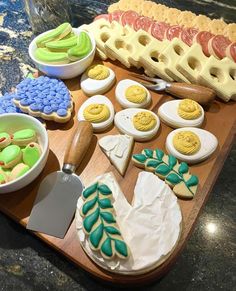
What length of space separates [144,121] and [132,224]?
246mm

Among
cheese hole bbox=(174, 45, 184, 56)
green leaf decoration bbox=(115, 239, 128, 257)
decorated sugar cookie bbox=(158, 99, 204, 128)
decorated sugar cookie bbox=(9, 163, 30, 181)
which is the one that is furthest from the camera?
cheese hole bbox=(174, 45, 184, 56)

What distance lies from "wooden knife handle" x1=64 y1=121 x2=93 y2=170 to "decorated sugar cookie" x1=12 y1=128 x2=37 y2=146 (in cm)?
8

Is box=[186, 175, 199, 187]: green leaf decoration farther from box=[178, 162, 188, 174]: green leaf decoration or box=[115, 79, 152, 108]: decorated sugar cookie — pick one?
box=[115, 79, 152, 108]: decorated sugar cookie

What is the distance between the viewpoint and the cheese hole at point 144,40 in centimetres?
91

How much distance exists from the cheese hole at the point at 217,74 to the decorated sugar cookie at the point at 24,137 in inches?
18.0

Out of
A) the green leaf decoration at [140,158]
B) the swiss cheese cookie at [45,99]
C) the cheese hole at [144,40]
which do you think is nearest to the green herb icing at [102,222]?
the green leaf decoration at [140,158]

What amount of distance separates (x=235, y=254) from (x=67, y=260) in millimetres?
313

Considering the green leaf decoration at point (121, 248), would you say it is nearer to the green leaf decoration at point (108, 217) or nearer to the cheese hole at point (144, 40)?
the green leaf decoration at point (108, 217)

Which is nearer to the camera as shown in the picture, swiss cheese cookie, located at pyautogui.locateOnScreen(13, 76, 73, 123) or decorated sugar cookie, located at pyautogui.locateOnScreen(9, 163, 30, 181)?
decorated sugar cookie, located at pyautogui.locateOnScreen(9, 163, 30, 181)

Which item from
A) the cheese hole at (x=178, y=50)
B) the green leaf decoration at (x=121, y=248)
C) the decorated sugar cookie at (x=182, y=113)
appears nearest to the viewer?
the green leaf decoration at (x=121, y=248)

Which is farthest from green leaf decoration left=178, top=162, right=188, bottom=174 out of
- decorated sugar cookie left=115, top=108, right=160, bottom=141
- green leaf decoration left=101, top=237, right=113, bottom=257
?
green leaf decoration left=101, top=237, right=113, bottom=257

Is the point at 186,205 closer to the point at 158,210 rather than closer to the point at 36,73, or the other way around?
the point at 158,210

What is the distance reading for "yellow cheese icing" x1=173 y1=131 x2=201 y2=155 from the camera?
2.33ft

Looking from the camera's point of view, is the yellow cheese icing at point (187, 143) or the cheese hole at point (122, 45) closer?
the yellow cheese icing at point (187, 143)
